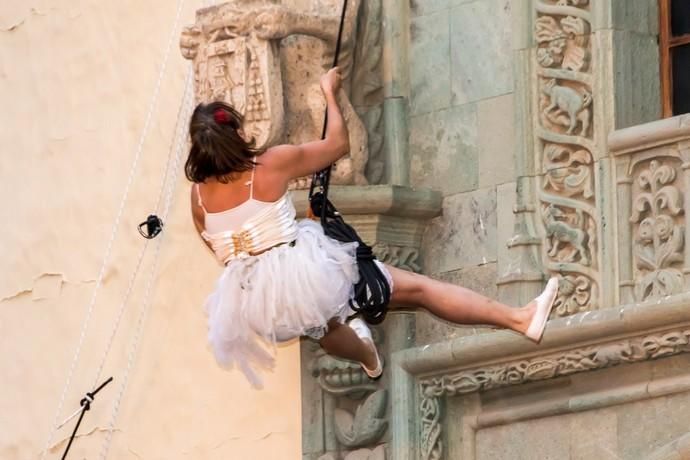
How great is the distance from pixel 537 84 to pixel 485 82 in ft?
1.02

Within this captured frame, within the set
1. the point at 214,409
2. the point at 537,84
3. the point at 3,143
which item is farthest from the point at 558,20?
the point at 3,143

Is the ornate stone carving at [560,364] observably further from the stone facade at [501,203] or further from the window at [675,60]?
the window at [675,60]

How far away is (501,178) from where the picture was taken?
1473 cm

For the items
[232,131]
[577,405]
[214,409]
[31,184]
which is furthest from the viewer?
→ [31,184]

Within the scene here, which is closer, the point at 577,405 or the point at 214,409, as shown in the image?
the point at 577,405

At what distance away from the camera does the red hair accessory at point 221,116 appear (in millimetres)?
13086

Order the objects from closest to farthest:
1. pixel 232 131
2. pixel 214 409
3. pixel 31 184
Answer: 1. pixel 232 131
2. pixel 214 409
3. pixel 31 184

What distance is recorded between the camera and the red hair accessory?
13086 millimetres

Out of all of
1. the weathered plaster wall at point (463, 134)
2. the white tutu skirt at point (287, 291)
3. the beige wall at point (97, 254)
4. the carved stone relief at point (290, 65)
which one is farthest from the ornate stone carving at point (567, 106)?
the beige wall at point (97, 254)

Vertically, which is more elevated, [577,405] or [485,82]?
[485,82]

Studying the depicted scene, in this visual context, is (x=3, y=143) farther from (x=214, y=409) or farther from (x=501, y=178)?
(x=501, y=178)

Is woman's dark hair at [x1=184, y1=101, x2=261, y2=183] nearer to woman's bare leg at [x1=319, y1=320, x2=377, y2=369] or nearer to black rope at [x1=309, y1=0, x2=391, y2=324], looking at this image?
black rope at [x1=309, y1=0, x2=391, y2=324]

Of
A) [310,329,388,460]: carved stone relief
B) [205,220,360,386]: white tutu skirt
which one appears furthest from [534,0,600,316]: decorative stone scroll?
[205,220,360,386]: white tutu skirt

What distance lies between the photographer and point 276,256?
13312mm
